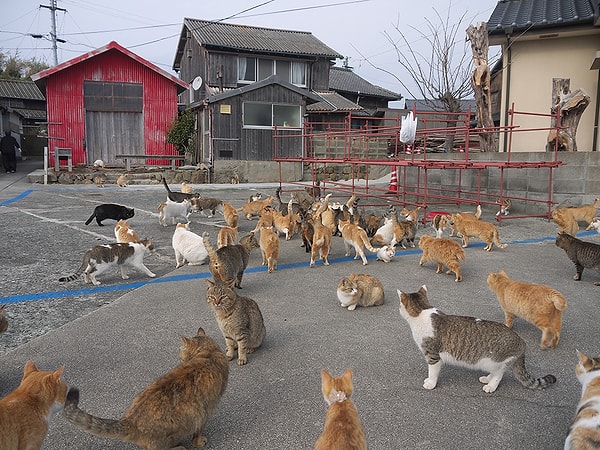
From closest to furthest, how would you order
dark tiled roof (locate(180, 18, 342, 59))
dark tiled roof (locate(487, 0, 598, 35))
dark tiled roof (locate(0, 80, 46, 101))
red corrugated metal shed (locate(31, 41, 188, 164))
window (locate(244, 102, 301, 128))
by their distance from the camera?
dark tiled roof (locate(487, 0, 598, 35))
red corrugated metal shed (locate(31, 41, 188, 164))
window (locate(244, 102, 301, 128))
dark tiled roof (locate(180, 18, 342, 59))
dark tiled roof (locate(0, 80, 46, 101))

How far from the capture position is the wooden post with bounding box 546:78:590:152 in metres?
10.1

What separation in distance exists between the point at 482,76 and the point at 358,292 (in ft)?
31.6

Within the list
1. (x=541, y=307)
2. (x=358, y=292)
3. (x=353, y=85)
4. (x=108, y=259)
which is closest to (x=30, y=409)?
(x=358, y=292)

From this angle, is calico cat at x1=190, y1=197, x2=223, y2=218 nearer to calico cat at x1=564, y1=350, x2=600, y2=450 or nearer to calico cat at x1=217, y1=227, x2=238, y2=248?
calico cat at x1=217, y1=227, x2=238, y2=248

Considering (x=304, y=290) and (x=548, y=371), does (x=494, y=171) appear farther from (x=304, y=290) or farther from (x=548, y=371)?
(x=548, y=371)

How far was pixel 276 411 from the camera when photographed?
2896mm

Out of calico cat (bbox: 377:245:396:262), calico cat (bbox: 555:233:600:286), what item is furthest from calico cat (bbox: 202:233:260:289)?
calico cat (bbox: 555:233:600:286)

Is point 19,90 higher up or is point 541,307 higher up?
point 19,90

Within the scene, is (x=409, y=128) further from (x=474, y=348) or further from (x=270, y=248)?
(x=474, y=348)

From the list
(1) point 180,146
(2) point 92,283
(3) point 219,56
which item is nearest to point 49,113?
(1) point 180,146

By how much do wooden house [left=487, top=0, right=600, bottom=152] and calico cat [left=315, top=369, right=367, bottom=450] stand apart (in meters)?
10.8

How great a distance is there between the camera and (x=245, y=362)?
138 inches

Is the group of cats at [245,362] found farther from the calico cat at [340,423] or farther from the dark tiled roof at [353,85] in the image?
the dark tiled roof at [353,85]

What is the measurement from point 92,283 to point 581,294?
5326 mm
